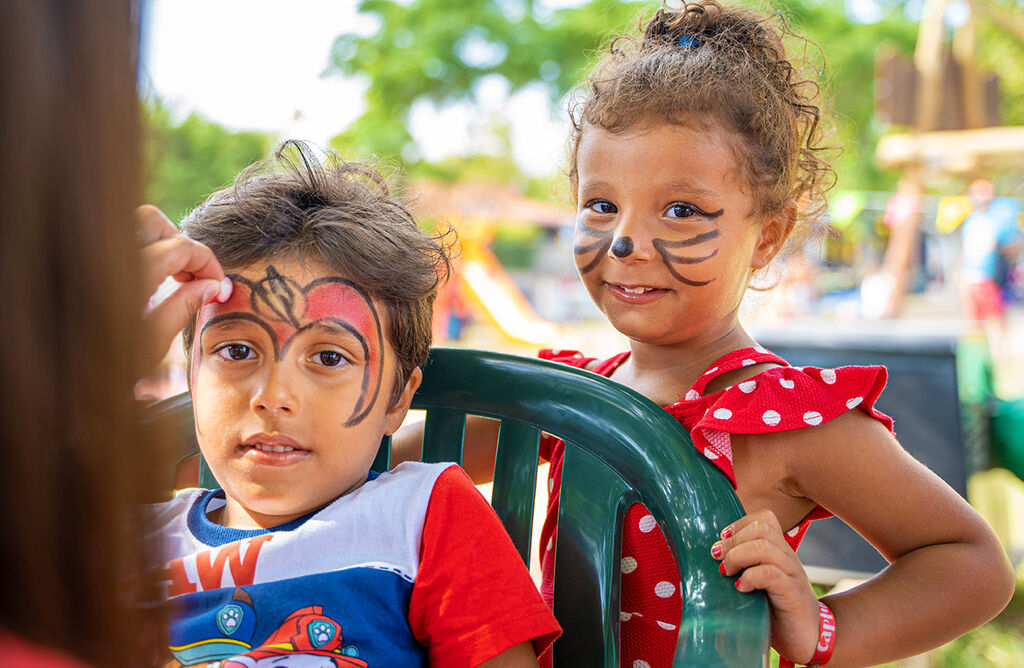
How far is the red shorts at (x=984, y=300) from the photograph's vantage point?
367 inches

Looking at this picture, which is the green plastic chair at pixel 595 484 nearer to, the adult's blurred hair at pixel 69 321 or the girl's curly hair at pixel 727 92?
the girl's curly hair at pixel 727 92

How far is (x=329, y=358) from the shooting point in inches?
48.1

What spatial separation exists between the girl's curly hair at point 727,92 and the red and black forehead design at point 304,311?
0.53 metres

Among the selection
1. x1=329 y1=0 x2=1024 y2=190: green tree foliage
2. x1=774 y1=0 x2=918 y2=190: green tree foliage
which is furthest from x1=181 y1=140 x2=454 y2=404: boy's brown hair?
x1=774 y1=0 x2=918 y2=190: green tree foliage

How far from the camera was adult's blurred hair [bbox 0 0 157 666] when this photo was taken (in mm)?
518

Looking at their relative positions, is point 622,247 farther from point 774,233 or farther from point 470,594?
point 470,594

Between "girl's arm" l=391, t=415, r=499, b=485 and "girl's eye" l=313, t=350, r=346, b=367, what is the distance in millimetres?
372

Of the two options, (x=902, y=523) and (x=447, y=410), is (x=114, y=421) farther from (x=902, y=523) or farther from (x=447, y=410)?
(x=902, y=523)

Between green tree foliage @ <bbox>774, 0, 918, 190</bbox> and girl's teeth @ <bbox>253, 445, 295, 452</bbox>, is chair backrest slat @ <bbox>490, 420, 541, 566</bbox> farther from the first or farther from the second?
green tree foliage @ <bbox>774, 0, 918, 190</bbox>

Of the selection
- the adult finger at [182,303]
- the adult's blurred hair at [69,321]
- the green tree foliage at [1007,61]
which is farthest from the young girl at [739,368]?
the green tree foliage at [1007,61]

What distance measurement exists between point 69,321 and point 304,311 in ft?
2.19

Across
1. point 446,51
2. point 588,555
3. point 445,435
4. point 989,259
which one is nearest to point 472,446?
point 445,435

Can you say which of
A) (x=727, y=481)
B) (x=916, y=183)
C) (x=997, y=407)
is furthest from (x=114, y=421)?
(x=916, y=183)

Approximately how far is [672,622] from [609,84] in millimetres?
879
